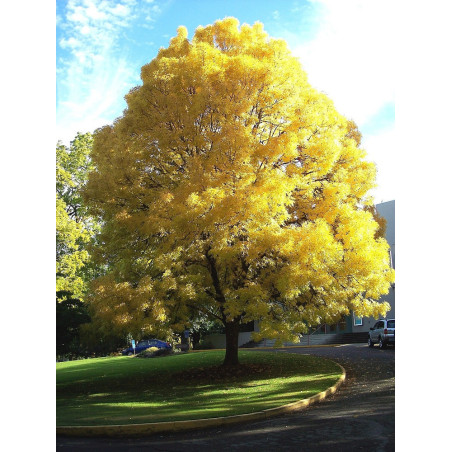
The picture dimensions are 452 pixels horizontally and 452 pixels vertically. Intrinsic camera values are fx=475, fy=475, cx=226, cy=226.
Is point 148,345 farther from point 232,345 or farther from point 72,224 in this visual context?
point 232,345

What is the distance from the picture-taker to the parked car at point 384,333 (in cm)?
1509

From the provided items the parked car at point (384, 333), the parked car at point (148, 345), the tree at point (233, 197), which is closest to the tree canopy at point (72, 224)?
the tree at point (233, 197)

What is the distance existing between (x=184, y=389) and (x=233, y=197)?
3851 mm

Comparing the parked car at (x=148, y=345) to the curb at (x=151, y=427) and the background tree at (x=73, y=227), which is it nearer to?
the background tree at (x=73, y=227)

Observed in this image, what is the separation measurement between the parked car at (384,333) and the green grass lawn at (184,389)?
13.0ft

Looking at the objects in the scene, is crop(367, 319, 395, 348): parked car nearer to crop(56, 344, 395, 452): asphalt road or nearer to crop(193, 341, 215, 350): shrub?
crop(193, 341, 215, 350): shrub

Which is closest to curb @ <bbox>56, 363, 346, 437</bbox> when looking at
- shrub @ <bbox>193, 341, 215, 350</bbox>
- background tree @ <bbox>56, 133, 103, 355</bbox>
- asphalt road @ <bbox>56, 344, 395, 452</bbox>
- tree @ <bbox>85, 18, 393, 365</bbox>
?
asphalt road @ <bbox>56, 344, 395, 452</bbox>

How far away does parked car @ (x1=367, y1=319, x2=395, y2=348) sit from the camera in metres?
15.1

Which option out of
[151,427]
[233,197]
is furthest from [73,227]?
[151,427]

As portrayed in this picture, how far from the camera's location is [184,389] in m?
8.91

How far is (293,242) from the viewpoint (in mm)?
7707

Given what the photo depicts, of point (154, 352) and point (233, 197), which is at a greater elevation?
point (233, 197)

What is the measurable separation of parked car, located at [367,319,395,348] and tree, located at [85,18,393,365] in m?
6.83
